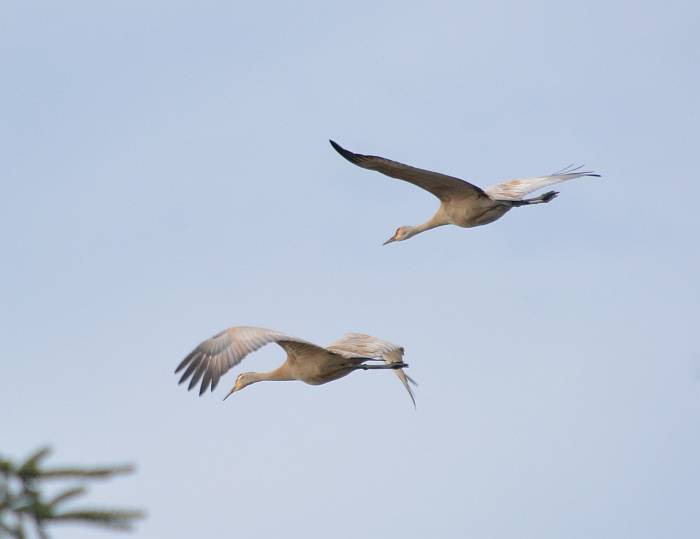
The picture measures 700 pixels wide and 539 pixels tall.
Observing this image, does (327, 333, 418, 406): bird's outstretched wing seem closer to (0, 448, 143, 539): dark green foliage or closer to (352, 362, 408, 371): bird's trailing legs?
(352, 362, 408, 371): bird's trailing legs

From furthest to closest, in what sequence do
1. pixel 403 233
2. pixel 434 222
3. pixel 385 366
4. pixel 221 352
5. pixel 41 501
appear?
pixel 403 233 < pixel 434 222 < pixel 385 366 < pixel 221 352 < pixel 41 501

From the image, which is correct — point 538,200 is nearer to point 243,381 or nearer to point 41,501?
point 243,381

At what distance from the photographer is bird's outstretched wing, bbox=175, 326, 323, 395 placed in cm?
1411

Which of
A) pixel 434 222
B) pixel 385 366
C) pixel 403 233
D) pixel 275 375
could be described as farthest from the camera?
pixel 403 233

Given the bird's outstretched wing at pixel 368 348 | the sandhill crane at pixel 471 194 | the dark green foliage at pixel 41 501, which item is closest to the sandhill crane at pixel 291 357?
the bird's outstretched wing at pixel 368 348

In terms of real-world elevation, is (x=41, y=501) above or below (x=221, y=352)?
below

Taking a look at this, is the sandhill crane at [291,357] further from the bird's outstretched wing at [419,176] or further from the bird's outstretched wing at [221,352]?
the bird's outstretched wing at [419,176]

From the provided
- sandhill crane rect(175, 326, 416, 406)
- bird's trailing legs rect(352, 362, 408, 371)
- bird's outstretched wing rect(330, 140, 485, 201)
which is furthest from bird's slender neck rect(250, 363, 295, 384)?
bird's outstretched wing rect(330, 140, 485, 201)

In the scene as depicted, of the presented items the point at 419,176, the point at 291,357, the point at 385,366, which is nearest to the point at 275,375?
the point at 291,357

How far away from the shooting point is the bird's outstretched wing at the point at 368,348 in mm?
16047

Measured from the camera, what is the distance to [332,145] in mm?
14516

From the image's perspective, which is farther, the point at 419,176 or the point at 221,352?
the point at 419,176

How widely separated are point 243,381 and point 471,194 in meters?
4.03

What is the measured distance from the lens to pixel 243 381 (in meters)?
17.8
